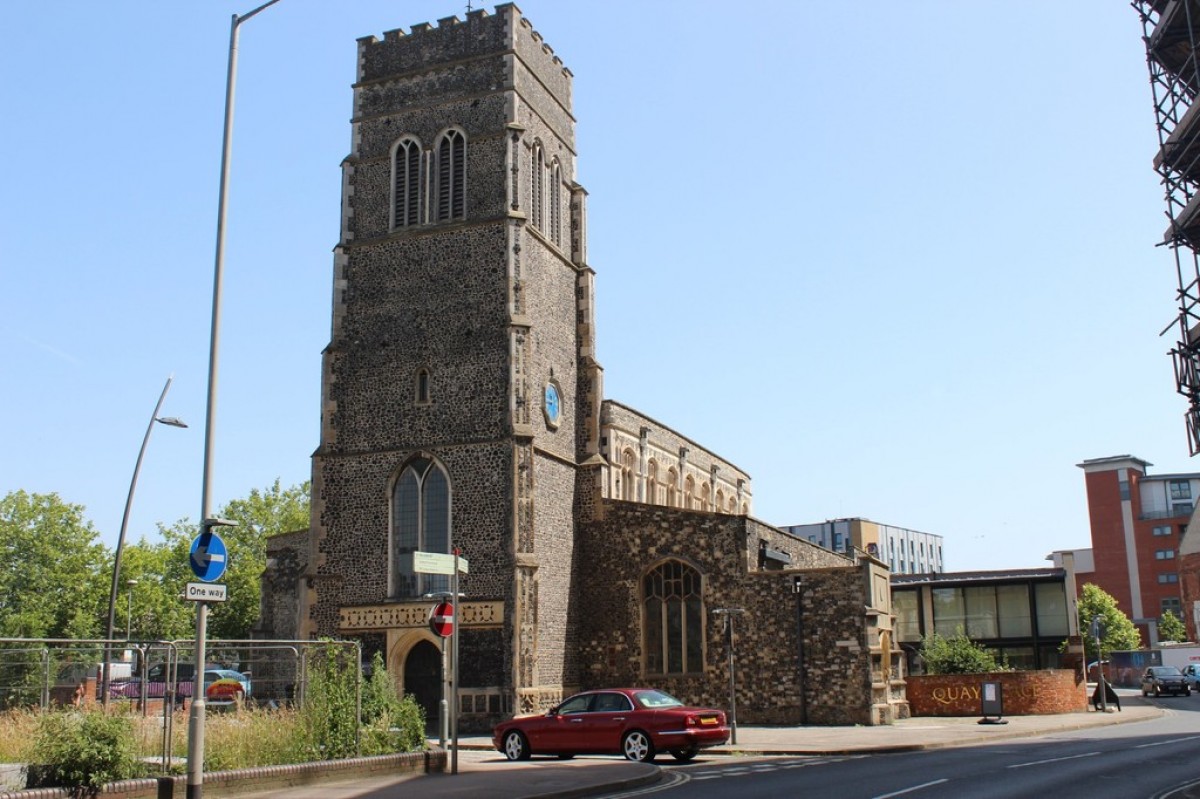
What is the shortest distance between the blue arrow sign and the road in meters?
6.45

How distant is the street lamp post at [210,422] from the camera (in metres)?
14.6

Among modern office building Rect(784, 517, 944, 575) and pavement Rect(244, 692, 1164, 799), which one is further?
modern office building Rect(784, 517, 944, 575)

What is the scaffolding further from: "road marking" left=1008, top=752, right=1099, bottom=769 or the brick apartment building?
the brick apartment building

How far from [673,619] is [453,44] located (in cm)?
1986

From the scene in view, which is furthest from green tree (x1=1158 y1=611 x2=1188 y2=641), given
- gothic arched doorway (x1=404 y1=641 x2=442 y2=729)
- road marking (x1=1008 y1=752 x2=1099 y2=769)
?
road marking (x1=1008 y1=752 x2=1099 y2=769)

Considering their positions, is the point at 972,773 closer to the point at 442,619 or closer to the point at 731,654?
the point at 442,619

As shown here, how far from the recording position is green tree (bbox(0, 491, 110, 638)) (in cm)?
6306

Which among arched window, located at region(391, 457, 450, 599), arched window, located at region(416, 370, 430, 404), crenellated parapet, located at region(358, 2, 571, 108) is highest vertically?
crenellated parapet, located at region(358, 2, 571, 108)

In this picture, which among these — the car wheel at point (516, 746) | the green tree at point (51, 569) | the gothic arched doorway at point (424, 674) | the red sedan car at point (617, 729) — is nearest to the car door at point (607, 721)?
the red sedan car at point (617, 729)

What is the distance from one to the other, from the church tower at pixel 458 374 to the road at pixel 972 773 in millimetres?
12157

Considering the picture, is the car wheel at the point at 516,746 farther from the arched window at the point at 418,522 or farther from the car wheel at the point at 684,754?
the arched window at the point at 418,522

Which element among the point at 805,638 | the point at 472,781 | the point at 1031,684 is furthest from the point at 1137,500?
the point at 472,781

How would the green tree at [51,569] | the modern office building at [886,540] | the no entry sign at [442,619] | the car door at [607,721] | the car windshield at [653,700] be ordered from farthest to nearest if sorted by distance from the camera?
the modern office building at [886,540]
the green tree at [51,569]
the car windshield at [653,700]
the car door at [607,721]
the no entry sign at [442,619]

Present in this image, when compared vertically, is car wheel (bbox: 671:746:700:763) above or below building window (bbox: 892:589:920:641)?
below
